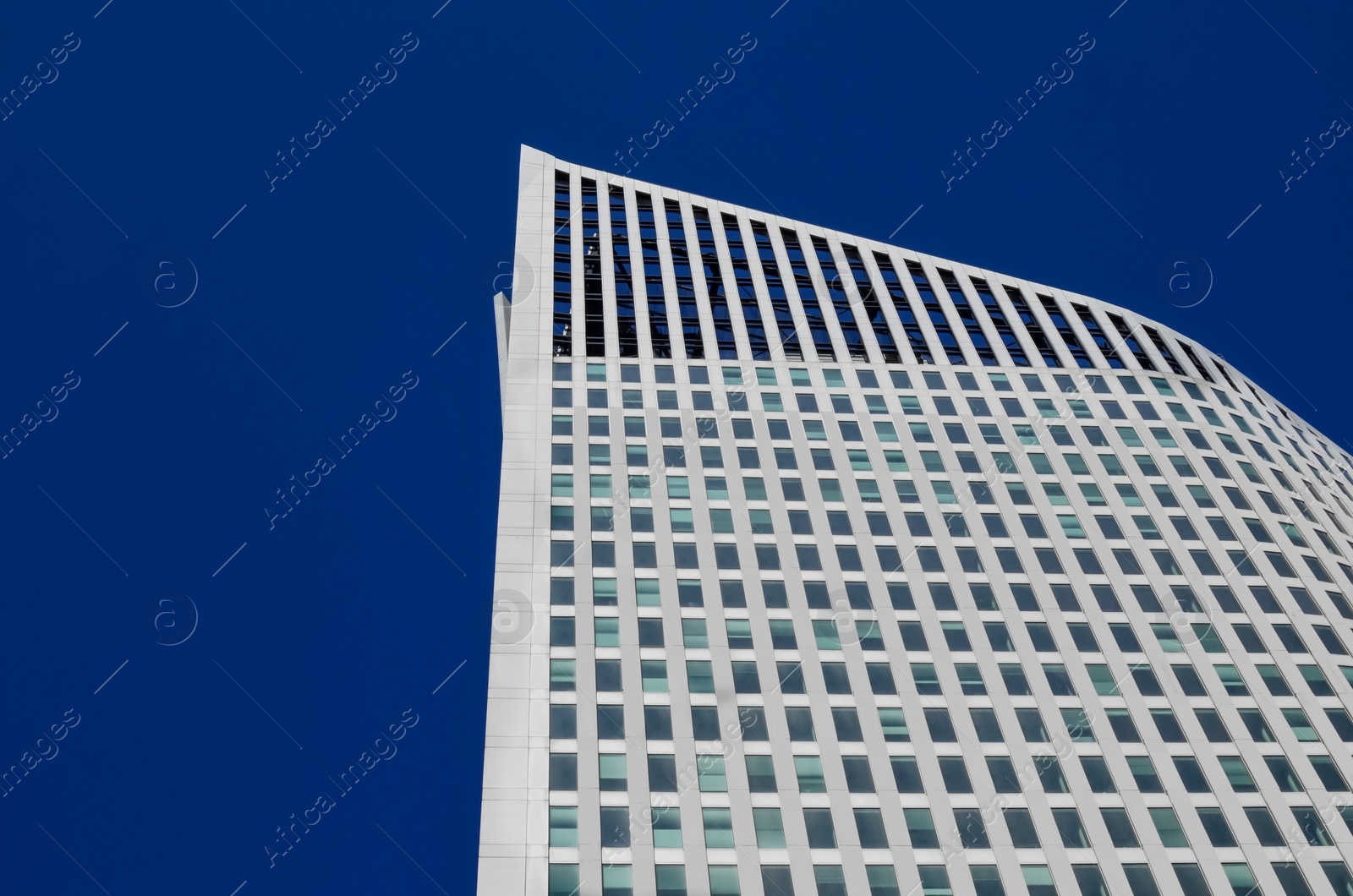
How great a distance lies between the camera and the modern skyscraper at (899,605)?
51.8 meters

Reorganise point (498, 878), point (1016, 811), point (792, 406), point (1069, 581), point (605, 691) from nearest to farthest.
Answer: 1. point (498, 878)
2. point (1016, 811)
3. point (605, 691)
4. point (1069, 581)
5. point (792, 406)

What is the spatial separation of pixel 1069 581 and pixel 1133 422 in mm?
14556

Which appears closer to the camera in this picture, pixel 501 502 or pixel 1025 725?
pixel 1025 725

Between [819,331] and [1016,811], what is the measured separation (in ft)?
114

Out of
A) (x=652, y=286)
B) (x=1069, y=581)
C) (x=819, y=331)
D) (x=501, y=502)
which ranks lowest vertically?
(x=1069, y=581)

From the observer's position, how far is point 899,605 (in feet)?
201

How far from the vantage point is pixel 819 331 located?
266ft

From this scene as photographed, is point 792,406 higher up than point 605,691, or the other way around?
point 792,406

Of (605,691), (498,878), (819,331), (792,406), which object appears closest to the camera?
(498,878)

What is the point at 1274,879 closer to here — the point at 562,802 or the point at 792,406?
the point at 562,802

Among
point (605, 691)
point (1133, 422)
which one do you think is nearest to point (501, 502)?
point (605, 691)

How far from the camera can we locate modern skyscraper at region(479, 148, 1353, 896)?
5178 cm

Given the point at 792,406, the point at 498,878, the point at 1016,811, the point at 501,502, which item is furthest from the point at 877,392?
the point at 498,878

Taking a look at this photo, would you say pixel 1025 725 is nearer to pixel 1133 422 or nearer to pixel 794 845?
pixel 794 845
